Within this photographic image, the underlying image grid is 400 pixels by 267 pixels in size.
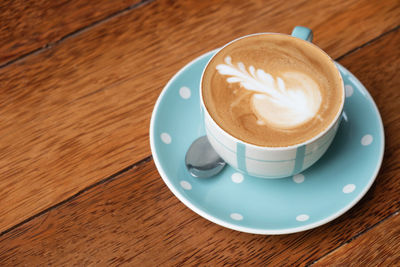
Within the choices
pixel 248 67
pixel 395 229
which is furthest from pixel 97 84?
pixel 395 229

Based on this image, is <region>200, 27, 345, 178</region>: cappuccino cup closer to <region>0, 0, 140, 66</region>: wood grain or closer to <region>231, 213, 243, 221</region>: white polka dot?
<region>231, 213, 243, 221</region>: white polka dot

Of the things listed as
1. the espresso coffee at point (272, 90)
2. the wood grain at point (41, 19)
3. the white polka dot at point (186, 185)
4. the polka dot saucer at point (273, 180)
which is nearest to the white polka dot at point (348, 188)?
the polka dot saucer at point (273, 180)

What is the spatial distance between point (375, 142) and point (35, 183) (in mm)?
587

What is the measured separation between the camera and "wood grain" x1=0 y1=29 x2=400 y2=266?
70 centimetres

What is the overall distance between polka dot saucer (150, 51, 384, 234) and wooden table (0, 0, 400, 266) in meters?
0.05

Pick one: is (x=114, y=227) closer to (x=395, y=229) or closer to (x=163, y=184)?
(x=163, y=184)

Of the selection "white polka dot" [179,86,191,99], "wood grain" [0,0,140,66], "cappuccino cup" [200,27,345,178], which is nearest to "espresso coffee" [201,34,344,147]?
"cappuccino cup" [200,27,345,178]

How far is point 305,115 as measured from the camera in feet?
2.22

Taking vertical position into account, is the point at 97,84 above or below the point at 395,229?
above

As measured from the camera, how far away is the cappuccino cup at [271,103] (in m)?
0.65

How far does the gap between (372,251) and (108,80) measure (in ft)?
1.87

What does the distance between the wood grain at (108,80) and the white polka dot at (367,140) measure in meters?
0.22

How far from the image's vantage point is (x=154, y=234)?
2.38 ft

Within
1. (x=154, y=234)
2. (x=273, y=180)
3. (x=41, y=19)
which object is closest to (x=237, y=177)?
(x=273, y=180)
